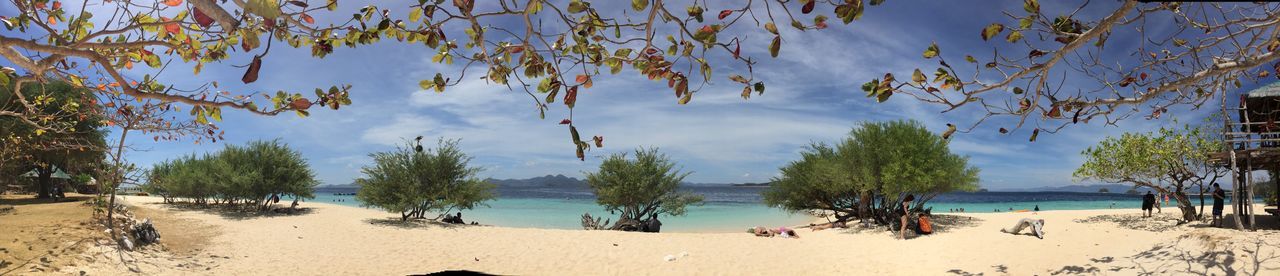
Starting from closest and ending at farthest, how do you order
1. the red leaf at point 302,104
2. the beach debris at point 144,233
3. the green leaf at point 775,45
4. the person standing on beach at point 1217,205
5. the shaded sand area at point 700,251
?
the green leaf at point 775,45, the red leaf at point 302,104, the shaded sand area at point 700,251, the beach debris at point 144,233, the person standing on beach at point 1217,205

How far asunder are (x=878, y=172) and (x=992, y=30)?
15.9 metres

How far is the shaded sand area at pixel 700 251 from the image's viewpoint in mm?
9953

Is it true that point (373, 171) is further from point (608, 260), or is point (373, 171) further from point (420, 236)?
point (608, 260)

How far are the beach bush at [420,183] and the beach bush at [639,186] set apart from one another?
4.84 metres

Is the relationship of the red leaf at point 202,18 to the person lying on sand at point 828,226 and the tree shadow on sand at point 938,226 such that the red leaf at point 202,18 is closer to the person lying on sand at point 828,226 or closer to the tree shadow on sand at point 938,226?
A: the tree shadow on sand at point 938,226

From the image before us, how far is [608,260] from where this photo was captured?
12.8 m

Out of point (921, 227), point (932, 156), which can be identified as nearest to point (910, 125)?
point (932, 156)

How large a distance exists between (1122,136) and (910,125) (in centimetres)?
730

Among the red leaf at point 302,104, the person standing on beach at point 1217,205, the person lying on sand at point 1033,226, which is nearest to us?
the red leaf at point 302,104

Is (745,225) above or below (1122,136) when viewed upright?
below

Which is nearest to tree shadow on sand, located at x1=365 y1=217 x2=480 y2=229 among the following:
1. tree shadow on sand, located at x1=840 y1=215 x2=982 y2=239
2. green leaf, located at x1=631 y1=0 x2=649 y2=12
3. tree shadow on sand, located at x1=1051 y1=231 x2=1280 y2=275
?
tree shadow on sand, located at x1=840 y1=215 x2=982 y2=239

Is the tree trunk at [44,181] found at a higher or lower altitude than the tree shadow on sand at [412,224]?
higher

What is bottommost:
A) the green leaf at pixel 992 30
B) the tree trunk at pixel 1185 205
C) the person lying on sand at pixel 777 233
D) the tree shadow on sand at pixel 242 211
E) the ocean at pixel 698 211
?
the ocean at pixel 698 211

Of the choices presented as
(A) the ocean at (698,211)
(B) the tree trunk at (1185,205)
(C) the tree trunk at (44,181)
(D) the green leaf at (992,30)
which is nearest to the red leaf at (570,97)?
(D) the green leaf at (992,30)
